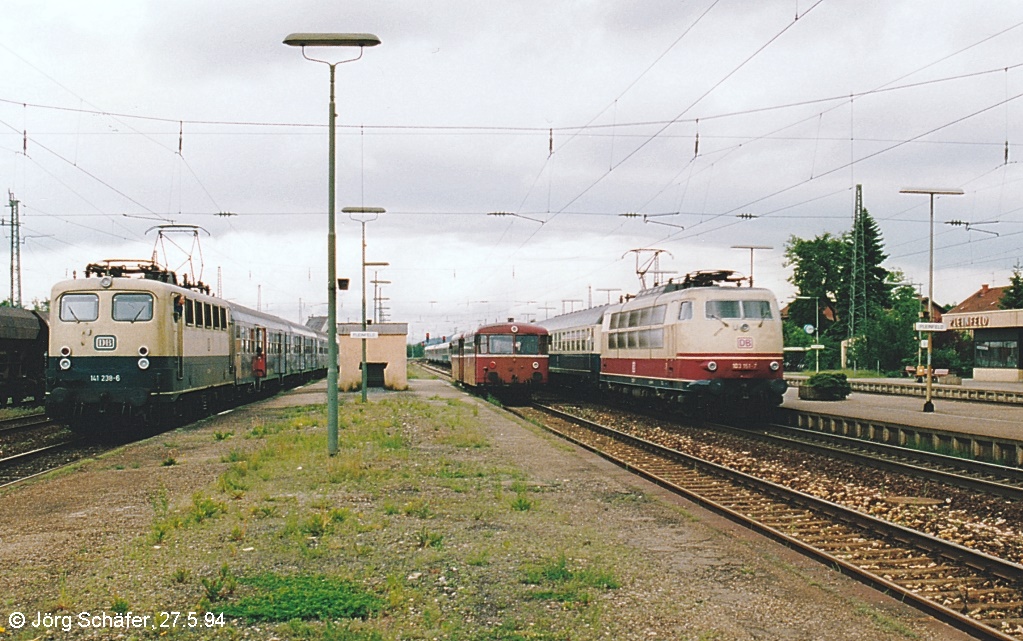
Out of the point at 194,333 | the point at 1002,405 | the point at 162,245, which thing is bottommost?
the point at 1002,405

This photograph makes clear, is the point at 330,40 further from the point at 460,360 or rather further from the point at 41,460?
the point at 460,360

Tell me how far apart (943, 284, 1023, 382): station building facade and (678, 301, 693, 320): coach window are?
3104cm

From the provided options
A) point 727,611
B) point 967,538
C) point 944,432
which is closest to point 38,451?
point 727,611

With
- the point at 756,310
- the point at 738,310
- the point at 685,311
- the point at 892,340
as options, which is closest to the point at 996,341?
the point at 892,340

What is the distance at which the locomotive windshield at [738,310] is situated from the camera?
69.8ft

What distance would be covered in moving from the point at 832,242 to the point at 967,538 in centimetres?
7929

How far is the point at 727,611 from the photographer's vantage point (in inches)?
247

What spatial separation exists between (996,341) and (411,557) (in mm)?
49152

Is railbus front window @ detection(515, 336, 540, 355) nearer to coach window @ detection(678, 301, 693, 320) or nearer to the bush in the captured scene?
coach window @ detection(678, 301, 693, 320)

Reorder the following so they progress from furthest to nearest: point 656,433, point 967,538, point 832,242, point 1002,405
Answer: point 832,242, point 1002,405, point 656,433, point 967,538

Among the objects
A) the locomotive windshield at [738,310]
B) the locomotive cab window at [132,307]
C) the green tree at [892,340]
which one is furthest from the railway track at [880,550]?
the green tree at [892,340]

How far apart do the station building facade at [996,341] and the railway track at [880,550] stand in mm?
39734

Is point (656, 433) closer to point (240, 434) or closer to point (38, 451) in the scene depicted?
point (240, 434)

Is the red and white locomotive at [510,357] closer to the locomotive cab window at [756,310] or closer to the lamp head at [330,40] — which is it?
the locomotive cab window at [756,310]
